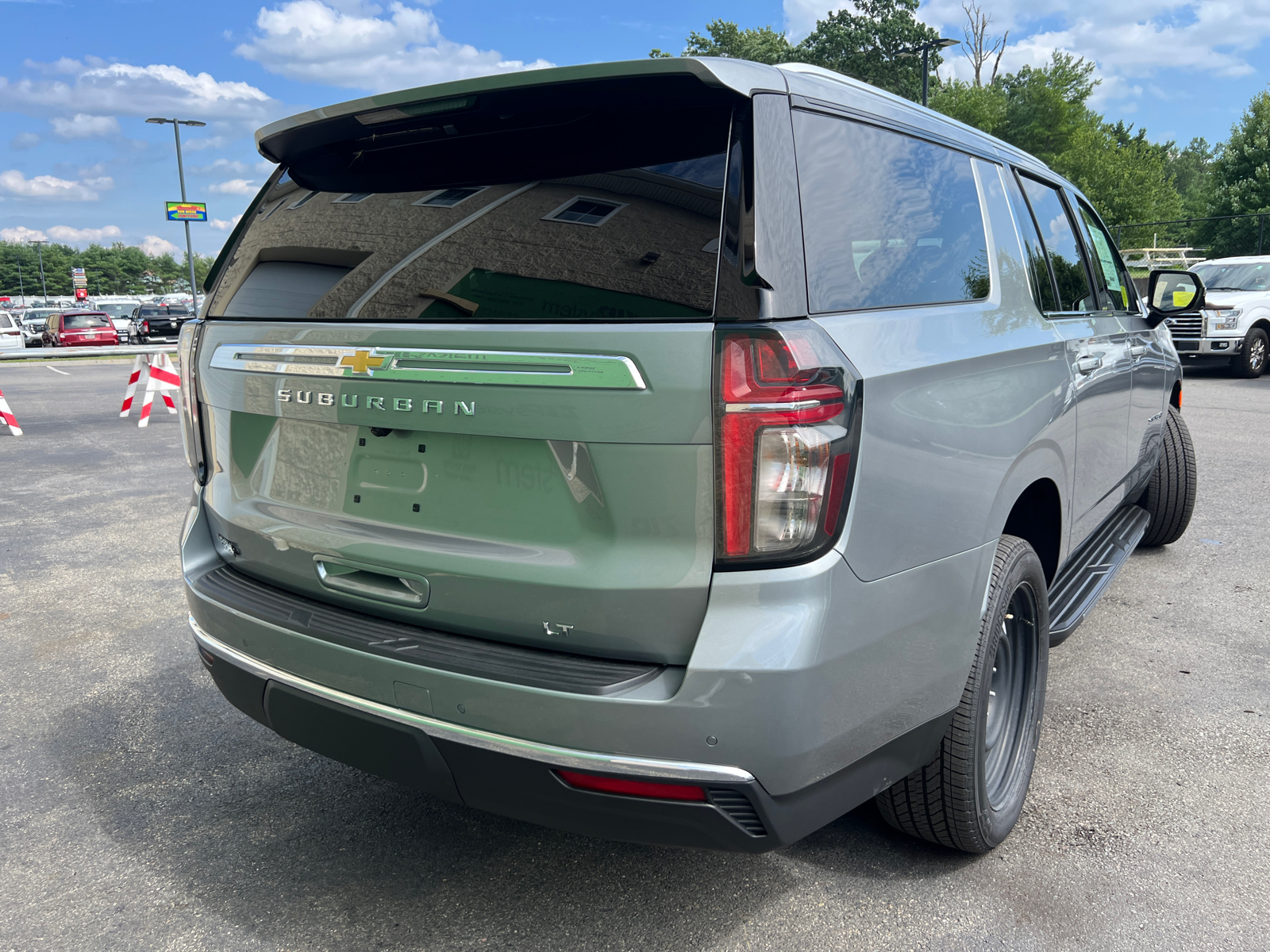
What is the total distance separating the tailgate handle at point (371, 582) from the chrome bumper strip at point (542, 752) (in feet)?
0.74

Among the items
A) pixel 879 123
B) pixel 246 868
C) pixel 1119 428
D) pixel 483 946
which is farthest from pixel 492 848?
pixel 1119 428

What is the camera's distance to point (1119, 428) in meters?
3.79

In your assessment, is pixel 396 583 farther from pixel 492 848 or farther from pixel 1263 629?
pixel 1263 629

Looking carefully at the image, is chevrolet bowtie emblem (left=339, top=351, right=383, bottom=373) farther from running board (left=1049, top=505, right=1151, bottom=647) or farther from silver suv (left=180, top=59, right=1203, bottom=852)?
running board (left=1049, top=505, right=1151, bottom=647)

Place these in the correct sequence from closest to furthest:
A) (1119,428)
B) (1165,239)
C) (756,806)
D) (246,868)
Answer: (756,806) → (246,868) → (1119,428) → (1165,239)

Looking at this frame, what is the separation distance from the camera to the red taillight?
1.76 meters

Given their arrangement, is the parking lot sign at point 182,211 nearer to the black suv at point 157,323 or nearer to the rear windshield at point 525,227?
the black suv at point 157,323

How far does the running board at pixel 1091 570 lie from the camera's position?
3143 mm

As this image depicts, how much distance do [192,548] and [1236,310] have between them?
16.5 meters

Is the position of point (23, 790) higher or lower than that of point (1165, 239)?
lower

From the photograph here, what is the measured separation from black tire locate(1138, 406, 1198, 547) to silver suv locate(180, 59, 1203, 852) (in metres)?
3.10

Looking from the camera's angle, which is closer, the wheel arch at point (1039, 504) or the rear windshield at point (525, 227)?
the rear windshield at point (525, 227)

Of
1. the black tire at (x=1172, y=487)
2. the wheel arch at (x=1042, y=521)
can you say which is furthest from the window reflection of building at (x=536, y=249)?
the black tire at (x=1172, y=487)

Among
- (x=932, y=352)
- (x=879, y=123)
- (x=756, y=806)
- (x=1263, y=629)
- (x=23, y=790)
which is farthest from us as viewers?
(x=1263, y=629)
